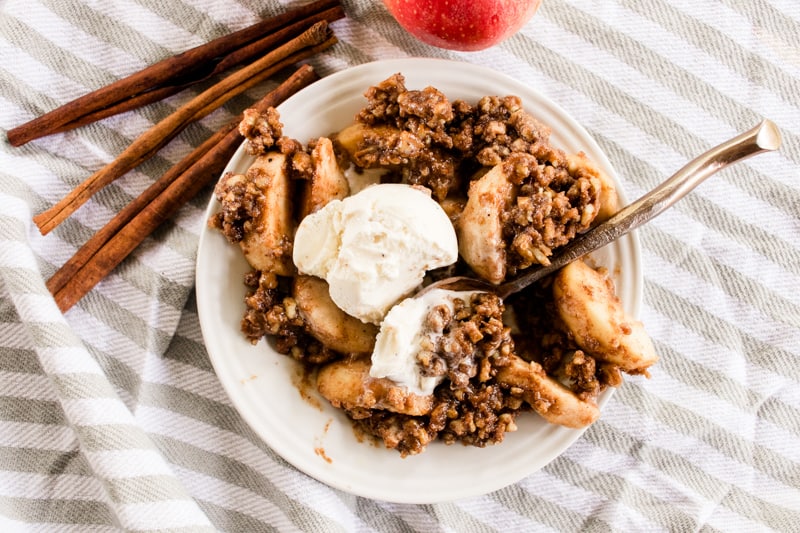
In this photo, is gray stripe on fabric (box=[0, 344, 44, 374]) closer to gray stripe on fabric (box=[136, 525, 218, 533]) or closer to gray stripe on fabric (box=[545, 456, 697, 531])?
gray stripe on fabric (box=[136, 525, 218, 533])

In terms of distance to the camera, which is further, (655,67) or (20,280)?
(655,67)

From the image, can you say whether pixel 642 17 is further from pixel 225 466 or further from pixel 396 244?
pixel 225 466

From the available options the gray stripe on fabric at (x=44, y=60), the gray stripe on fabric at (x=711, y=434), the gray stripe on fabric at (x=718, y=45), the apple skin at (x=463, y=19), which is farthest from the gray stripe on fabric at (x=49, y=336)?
the gray stripe on fabric at (x=718, y=45)

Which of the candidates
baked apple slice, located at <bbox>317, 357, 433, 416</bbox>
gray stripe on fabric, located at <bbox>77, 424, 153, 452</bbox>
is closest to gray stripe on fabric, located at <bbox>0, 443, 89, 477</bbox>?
gray stripe on fabric, located at <bbox>77, 424, 153, 452</bbox>

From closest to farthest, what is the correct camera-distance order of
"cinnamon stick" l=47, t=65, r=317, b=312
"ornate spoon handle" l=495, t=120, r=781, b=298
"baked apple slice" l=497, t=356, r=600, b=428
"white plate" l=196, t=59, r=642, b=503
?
"ornate spoon handle" l=495, t=120, r=781, b=298, "baked apple slice" l=497, t=356, r=600, b=428, "white plate" l=196, t=59, r=642, b=503, "cinnamon stick" l=47, t=65, r=317, b=312

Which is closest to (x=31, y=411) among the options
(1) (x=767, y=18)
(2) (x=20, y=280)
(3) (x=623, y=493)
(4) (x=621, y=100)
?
(2) (x=20, y=280)

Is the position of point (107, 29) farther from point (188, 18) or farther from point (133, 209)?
point (133, 209)
